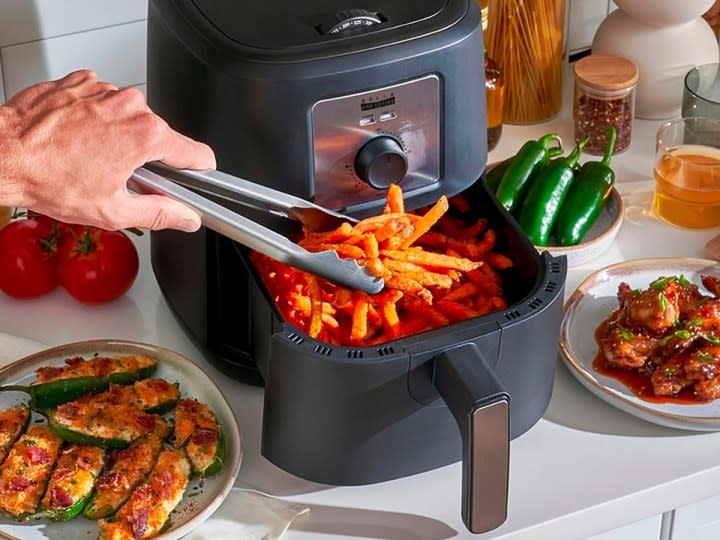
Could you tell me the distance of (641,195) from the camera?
1.68 m

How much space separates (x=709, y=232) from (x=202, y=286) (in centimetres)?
66

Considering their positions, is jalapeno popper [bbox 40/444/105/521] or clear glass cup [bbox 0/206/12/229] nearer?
jalapeno popper [bbox 40/444/105/521]

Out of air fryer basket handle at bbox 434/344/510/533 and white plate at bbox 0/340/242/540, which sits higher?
air fryer basket handle at bbox 434/344/510/533

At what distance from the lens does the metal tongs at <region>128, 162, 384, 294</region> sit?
3.66ft

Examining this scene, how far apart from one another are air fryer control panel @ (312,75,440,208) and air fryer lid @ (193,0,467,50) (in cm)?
6

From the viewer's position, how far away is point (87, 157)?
1092 millimetres

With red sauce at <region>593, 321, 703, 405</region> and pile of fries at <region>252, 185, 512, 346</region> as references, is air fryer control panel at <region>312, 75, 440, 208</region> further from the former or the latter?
red sauce at <region>593, 321, 703, 405</region>

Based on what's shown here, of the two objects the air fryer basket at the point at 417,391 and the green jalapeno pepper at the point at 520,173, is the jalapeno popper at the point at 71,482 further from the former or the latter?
the green jalapeno pepper at the point at 520,173

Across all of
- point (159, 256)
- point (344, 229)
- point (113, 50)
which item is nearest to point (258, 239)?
point (344, 229)

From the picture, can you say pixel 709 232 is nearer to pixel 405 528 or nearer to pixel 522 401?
pixel 522 401

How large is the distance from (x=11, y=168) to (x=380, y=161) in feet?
1.19

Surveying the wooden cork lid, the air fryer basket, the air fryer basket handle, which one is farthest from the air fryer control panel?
the wooden cork lid

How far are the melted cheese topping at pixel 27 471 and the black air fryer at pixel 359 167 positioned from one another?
0.21m

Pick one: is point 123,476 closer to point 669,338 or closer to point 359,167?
point 359,167
